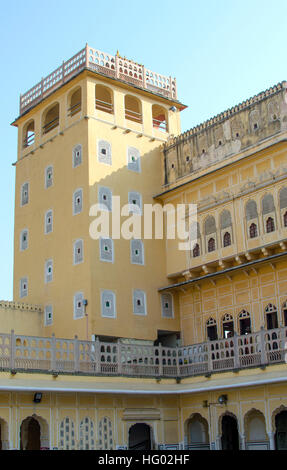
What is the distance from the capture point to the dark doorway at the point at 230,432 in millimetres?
21000

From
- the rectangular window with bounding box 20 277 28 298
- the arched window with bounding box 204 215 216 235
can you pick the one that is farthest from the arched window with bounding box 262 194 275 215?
the rectangular window with bounding box 20 277 28 298

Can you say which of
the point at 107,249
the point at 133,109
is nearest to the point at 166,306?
the point at 107,249

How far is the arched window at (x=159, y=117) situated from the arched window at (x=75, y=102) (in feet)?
9.62

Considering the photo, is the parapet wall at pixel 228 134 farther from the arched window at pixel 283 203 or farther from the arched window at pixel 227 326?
the arched window at pixel 227 326

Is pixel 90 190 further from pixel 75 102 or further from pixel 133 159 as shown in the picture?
pixel 75 102

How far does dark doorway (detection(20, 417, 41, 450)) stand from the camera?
21172 mm

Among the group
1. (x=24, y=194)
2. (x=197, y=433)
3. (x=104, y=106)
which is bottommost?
(x=197, y=433)

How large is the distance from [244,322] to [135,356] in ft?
12.4

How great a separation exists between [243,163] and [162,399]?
7.77m

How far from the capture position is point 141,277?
23.4m

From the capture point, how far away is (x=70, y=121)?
24.6 meters

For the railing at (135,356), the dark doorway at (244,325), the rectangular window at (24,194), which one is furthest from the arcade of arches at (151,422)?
the rectangular window at (24,194)
